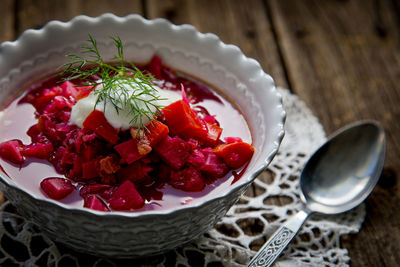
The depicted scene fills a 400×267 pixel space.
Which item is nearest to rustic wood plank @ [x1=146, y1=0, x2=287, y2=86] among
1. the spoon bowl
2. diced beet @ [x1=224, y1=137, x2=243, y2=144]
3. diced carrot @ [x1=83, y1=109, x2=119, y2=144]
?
the spoon bowl

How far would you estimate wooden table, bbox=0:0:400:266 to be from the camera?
322 cm

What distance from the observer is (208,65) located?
2.62 m

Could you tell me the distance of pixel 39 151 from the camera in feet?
6.88

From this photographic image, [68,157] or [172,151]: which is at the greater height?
[68,157]

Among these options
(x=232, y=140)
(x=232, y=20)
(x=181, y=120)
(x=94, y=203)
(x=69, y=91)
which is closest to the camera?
(x=94, y=203)

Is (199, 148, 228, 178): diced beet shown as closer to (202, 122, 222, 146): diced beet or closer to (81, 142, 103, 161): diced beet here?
(202, 122, 222, 146): diced beet

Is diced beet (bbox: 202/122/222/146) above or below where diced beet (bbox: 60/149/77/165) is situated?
below

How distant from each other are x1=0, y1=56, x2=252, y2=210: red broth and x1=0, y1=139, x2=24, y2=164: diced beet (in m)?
0.02

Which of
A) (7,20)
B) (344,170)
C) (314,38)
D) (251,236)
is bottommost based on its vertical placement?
(344,170)

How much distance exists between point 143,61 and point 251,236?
114 cm

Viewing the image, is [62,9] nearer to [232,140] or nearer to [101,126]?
[101,126]

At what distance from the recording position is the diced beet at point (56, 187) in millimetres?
1938

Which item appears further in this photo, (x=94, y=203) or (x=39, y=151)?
(x=39, y=151)

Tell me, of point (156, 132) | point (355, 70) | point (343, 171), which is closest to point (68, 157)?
point (156, 132)
